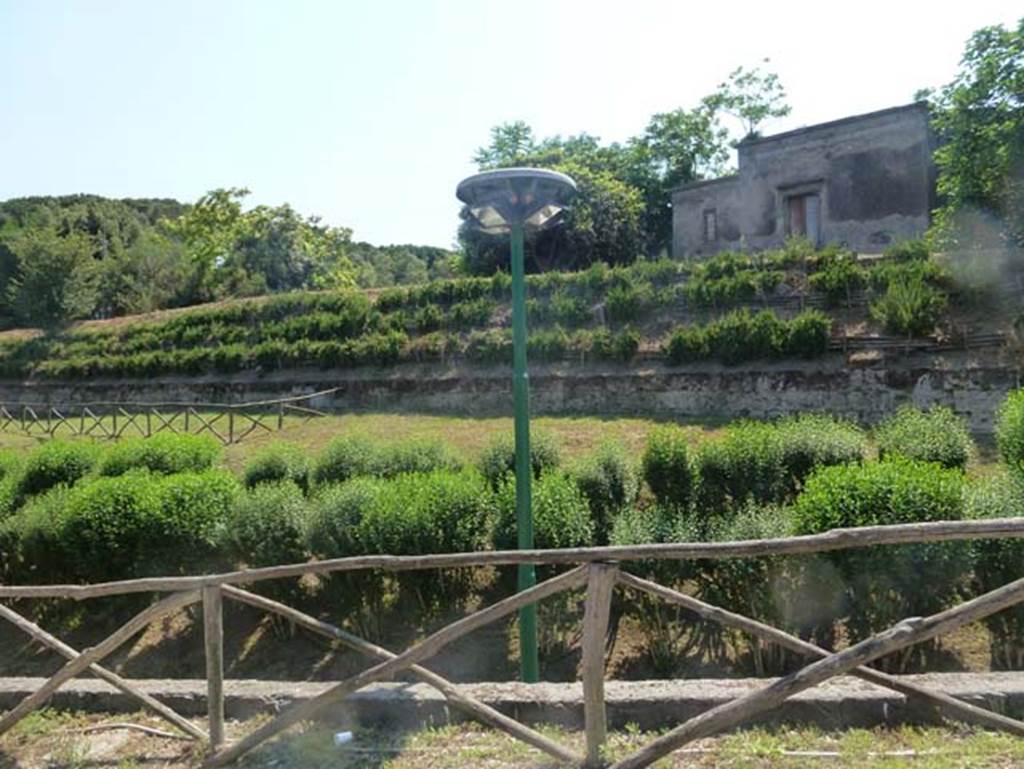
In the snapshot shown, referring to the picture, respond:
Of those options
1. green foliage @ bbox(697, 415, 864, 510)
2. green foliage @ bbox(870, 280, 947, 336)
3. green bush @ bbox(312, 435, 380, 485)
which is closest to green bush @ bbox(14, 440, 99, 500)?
green bush @ bbox(312, 435, 380, 485)

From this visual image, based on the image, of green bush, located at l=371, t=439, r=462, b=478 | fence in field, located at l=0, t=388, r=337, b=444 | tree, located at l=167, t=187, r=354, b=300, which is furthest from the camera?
tree, located at l=167, t=187, r=354, b=300

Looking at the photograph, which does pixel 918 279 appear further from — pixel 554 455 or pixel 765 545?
pixel 765 545

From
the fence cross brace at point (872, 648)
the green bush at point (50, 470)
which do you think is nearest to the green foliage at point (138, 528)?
the green bush at point (50, 470)

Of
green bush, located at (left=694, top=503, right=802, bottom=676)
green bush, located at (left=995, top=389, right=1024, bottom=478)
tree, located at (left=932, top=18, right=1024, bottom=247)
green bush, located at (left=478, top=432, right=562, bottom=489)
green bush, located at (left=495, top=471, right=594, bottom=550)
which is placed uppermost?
tree, located at (left=932, top=18, right=1024, bottom=247)

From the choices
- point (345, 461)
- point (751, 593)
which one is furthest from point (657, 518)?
point (345, 461)

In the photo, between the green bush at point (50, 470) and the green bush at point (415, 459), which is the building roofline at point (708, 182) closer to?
the green bush at point (415, 459)

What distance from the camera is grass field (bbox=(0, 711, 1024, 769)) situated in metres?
3.07

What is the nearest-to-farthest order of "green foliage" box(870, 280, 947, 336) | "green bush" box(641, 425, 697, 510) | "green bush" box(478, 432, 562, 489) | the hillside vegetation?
"green bush" box(641, 425, 697, 510) < "green bush" box(478, 432, 562, 489) < "green foliage" box(870, 280, 947, 336) < the hillside vegetation

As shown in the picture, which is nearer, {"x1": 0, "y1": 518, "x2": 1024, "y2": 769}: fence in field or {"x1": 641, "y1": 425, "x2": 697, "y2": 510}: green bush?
{"x1": 0, "y1": 518, "x2": 1024, "y2": 769}: fence in field

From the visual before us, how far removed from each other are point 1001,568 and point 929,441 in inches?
91.9

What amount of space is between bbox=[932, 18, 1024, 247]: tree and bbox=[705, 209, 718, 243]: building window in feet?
30.3

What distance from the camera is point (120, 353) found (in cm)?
2591

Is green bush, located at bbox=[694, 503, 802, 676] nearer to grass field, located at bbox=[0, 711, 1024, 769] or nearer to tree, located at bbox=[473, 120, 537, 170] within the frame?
grass field, located at bbox=[0, 711, 1024, 769]

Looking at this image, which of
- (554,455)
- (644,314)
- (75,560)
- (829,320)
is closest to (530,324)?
(644,314)
